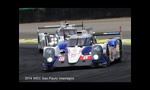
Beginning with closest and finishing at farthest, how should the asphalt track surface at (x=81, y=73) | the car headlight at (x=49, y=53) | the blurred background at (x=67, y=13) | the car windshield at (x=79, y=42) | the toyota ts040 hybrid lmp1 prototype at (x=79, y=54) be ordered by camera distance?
the asphalt track surface at (x=81, y=73) → the toyota ts040 hybrid lmp1 prototype at (x=79, y=54) → the car headlight at (x=49, y=53) → the car windshield at (x=79, y=42) → the blurred background at (x=67, y=13)

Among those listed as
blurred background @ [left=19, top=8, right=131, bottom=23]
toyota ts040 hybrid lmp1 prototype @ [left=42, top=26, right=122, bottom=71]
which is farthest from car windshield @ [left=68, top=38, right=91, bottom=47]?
blurred background @ [left=19, top=8, right=131, bottom=23]

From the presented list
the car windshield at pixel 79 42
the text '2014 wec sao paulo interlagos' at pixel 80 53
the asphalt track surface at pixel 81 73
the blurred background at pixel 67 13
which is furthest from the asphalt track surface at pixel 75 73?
the blurred background at pixel 67 13

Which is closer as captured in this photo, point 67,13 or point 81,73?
point 81,73

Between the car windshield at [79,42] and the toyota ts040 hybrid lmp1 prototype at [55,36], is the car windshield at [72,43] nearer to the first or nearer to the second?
the car windshield at [79,42]

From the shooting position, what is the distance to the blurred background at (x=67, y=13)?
105 feet

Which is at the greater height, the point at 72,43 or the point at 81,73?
the point at 72,43

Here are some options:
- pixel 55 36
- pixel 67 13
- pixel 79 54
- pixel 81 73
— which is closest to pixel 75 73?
pixel 81 73

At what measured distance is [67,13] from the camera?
33344 mm

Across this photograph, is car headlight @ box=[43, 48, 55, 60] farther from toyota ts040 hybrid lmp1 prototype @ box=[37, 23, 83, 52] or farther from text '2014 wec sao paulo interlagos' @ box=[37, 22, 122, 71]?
toyota ts040 hybrid lmp1 prototype @ box=[37, 23, 83, 52]

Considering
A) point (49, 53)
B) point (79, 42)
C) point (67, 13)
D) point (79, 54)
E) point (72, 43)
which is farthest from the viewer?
point (67, 13)

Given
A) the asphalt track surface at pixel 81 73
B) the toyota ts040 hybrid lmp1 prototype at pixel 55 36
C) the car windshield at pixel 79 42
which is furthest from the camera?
the toyota ts040 hybrid lmp1 prototype at pixel 55 36

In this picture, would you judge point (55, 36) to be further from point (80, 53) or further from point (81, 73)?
point (81, 73)

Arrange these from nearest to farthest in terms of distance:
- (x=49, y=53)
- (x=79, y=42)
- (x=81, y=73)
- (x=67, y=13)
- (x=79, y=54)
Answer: (x=81, y=73) < (x=79, y=54) < (x=49, y=53) < (x=79, y=42) < (x=67, y=13)

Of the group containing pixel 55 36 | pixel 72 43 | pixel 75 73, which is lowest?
pixel 75 73
